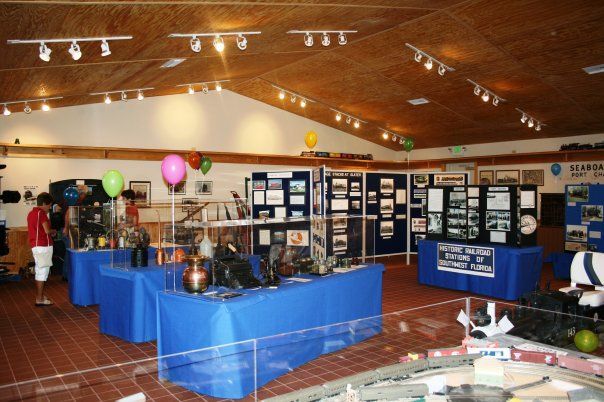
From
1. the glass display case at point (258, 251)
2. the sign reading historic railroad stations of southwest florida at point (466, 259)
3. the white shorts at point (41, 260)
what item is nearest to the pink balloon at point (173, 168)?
the glass display case at point (258, 251)

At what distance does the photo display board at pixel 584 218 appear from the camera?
977 cm

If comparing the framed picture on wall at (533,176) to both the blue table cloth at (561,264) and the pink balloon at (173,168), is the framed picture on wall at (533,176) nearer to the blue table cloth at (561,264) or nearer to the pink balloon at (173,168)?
the blue table cloth at (561,264)

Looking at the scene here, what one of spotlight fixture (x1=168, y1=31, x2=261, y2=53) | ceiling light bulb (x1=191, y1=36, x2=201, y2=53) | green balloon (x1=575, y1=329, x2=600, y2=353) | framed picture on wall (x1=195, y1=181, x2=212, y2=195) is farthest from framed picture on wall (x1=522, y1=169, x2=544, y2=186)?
ceiling light bulb (x1=191, y1=36, x2=201, y2=53)

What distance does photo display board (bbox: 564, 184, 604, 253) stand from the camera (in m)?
9.77

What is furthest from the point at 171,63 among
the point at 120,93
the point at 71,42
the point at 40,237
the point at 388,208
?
the point at 388,208

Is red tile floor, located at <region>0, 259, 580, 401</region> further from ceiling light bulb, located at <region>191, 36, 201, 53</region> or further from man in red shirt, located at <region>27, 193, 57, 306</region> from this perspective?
ceiling light bulb, located at <region>191, 36, 201, 53</region>

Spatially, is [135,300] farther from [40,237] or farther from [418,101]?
[418,101]

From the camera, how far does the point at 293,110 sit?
14.2m

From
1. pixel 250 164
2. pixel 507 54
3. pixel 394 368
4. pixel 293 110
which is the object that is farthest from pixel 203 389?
pixel 293 110

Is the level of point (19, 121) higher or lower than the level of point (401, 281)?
higher

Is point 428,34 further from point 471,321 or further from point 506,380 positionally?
point 506,380

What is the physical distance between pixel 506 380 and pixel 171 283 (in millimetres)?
2854


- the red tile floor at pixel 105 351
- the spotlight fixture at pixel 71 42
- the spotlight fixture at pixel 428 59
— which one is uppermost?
the spotlight fixture at pixel 428 59

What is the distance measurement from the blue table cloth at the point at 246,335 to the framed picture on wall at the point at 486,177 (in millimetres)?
10471
